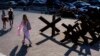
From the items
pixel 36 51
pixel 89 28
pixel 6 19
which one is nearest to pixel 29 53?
pixel 36 51

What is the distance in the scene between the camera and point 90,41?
1789 centimetres

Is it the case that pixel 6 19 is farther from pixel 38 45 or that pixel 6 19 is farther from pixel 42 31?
pixel 38 45

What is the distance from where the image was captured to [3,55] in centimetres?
1453

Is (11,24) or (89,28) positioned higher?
(89,28)

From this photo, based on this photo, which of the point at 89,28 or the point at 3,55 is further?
the point at 89,28

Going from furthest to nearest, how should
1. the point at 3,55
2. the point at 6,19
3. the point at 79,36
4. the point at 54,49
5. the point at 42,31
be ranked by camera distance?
the point at 6,19
the point at 42,31
the point at 79,36
the point at 54,49
the point at 3,55

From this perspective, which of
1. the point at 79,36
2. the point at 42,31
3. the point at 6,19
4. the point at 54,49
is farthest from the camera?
the point at 6,19

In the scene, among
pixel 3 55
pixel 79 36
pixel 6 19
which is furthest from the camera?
pixel 6 19

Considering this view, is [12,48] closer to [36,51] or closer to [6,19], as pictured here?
[36,51]

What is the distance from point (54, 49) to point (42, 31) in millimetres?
5063

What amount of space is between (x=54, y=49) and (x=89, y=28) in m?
3.00

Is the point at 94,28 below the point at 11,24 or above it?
above

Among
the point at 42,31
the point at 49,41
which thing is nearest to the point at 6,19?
the point at 42,31

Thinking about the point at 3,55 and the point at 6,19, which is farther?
the point at 6,19
